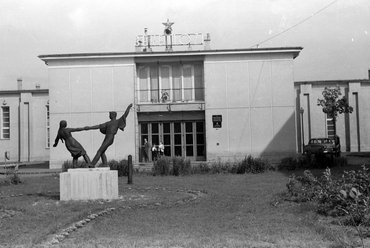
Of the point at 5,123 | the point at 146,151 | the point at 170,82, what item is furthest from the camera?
the point at 5,123

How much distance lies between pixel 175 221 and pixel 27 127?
43.6 metres

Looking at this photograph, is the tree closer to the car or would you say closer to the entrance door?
the car

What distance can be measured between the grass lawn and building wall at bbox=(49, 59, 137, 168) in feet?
59.1

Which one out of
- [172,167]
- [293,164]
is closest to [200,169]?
[172,167]

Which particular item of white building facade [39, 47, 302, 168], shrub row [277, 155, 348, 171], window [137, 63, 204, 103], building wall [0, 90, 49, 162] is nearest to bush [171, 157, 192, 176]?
shrub row [277, 155, 348, 171]

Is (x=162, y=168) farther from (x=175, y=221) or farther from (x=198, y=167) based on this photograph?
(x=175, y=221)

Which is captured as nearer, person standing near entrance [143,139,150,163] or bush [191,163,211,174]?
bush [191,163,211,174]

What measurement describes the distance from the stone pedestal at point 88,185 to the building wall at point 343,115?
1501 inches

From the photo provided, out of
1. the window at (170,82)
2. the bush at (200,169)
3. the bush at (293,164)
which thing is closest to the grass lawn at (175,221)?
the bush at (200,169)

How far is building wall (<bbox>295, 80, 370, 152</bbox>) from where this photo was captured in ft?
165

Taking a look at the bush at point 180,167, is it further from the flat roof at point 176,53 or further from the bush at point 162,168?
the flat roof at point 176,53

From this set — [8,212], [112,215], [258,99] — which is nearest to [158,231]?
[112,215]

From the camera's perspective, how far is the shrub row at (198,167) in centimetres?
2397

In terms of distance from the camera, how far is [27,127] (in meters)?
51.0
